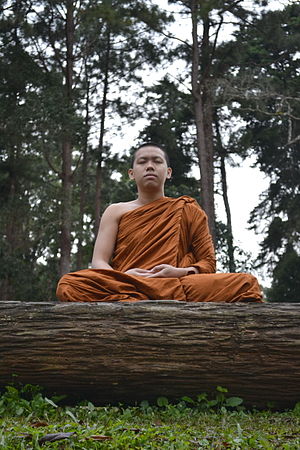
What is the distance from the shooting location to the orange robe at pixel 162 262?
4.04 meters

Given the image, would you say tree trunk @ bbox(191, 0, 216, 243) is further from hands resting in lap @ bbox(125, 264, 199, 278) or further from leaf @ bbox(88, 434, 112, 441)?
leaf @ bbox(88, 434, 112, 441)

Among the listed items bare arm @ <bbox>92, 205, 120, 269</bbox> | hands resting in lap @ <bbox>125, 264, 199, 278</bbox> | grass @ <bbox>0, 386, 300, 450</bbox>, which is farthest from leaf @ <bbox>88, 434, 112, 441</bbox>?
bare arm @ <bbox>92, 205, 120, 269</bbox>

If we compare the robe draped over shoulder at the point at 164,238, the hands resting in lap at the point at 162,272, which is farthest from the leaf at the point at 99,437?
the robe draped over shoulder at the point at 164,238

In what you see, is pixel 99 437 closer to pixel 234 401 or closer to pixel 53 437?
pixel 53 437

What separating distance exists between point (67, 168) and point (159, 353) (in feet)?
40.2

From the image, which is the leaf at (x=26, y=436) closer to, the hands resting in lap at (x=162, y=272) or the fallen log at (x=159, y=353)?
the fallen log at (x=159, y=353)

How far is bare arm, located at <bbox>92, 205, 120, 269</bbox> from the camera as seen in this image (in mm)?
4664

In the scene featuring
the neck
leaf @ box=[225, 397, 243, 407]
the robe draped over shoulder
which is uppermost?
the neck

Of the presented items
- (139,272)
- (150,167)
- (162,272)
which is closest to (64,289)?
(139,272)

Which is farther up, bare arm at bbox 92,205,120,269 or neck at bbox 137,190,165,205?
neck at bbox 137,190,165,205

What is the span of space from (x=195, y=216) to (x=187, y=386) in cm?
153

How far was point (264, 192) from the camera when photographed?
21406 millimetres

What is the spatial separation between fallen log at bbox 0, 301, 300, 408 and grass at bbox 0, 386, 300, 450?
95 millimetres

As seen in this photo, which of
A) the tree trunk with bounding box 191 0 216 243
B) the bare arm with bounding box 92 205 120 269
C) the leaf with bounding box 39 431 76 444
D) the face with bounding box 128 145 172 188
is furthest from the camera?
the tree trunk with bounding box 191 0 216 243
